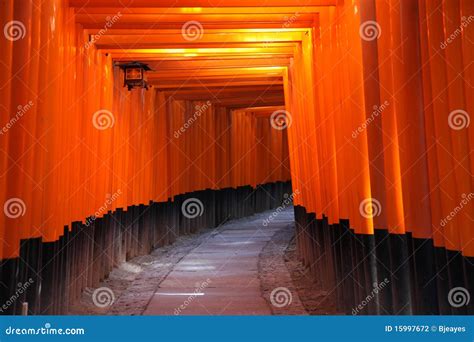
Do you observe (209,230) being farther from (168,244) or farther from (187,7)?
(187,7)

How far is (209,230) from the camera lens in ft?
48.1

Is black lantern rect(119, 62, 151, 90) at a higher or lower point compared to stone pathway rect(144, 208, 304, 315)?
higher

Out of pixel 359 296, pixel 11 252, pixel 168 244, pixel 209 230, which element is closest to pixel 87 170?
pixel 11 252

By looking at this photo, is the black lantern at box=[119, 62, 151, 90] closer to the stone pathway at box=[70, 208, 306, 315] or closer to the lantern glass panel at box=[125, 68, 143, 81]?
the lantern glass panel at box=[125, 68, 143, 81]

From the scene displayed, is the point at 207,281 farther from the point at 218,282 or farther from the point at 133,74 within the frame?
the point at 133,74

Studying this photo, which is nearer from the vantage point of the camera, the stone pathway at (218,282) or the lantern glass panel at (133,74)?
the stone pathway at (218,282)

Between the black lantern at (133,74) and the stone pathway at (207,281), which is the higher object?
the black lantern at (133,74)

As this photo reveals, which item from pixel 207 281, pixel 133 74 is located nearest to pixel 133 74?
pixel 133 74

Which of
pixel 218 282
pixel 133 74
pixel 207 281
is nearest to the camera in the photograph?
pixel 218 282

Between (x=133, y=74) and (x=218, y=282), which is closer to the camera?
(x=218, y=282)

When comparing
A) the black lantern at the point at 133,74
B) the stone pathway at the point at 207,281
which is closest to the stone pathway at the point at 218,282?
the stone pathway at the point at 207,281

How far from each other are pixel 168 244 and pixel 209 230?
8.88ft

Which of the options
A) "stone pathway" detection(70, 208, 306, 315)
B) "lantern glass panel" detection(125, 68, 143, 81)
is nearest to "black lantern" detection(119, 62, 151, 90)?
"lantern glass panel" detection(125, 68, 143, 81)

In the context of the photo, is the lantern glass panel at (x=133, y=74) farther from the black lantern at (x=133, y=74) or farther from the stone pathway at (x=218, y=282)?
the stone pathway at (x=218, y=282)
